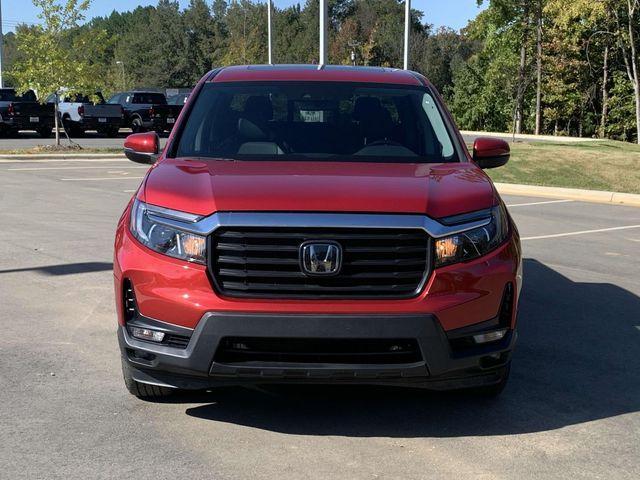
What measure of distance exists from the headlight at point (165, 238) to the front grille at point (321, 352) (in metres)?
0.46

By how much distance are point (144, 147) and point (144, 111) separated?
29.3m

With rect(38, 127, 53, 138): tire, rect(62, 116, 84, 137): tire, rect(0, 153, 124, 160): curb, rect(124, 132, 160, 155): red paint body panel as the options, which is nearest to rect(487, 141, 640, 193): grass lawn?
rect(0, 153, 124, 160): curb

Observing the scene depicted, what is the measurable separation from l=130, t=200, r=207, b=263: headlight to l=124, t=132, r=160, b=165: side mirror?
1376mm

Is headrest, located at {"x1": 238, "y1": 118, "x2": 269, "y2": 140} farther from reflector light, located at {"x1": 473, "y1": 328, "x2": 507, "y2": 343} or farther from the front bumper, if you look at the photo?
reflector light, located at {"x1": 473, "y1": 328, "x2": 507, "y2": 343}

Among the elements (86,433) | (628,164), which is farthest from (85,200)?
(628,164)

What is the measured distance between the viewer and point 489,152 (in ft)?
18.6

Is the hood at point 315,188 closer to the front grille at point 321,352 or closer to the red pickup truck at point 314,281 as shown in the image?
the red pickup truck at point 314,281

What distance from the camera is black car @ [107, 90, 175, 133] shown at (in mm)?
33938

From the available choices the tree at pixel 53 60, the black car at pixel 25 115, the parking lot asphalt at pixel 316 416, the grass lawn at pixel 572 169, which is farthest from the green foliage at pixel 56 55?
the parking lot asphalt at pixel 316 416

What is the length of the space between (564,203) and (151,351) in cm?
1255

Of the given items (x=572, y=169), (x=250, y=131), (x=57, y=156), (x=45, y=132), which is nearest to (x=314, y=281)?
(x=250, y=131)

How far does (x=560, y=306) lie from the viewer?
727 cm

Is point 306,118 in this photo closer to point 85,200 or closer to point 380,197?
point 380,197

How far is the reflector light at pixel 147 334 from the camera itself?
411cm
